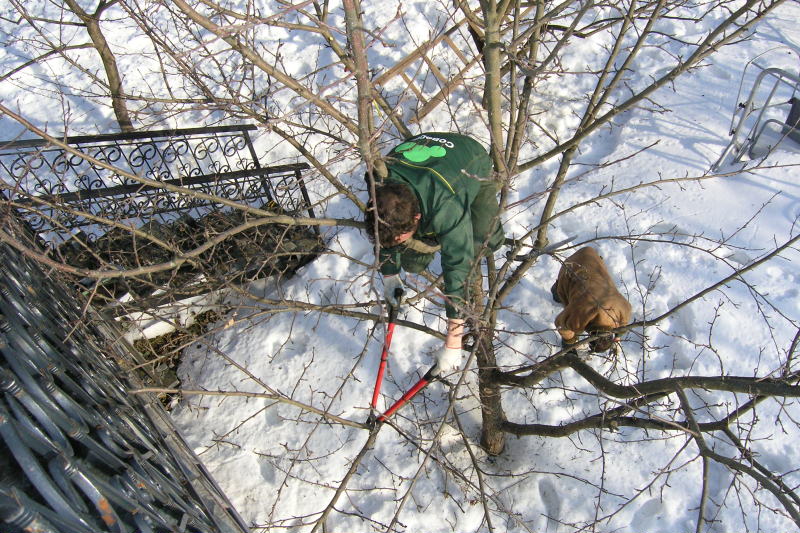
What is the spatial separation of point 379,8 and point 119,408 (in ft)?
21.5

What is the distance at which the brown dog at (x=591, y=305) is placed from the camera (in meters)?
3.57

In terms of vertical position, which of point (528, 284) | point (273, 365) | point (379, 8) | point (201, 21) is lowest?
point (201, 21)

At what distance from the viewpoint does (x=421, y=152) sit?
268cm

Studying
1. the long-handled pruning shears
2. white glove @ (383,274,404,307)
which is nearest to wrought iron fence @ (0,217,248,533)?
the long-handled pruning shears

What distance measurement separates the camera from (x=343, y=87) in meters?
6.41

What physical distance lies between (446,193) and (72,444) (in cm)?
177

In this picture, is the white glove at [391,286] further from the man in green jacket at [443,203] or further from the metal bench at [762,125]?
the metal bench at [762,125]

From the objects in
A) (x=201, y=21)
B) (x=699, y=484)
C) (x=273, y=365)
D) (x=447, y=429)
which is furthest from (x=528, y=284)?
(x=201, y=21)

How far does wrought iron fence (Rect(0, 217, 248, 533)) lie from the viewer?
1273mm

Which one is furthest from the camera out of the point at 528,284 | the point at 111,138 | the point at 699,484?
the point at 528,284

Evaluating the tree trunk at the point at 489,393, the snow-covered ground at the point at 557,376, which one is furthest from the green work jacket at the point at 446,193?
the snow-covered ground at the point at 557,376

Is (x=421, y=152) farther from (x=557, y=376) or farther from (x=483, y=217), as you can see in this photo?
(x=557, y=376)

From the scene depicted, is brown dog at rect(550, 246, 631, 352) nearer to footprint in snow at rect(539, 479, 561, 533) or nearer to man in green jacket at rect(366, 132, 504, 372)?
man in green jacket at rect(366, 132, 504, 372)

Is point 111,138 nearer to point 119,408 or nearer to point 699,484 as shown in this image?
point 119,408
